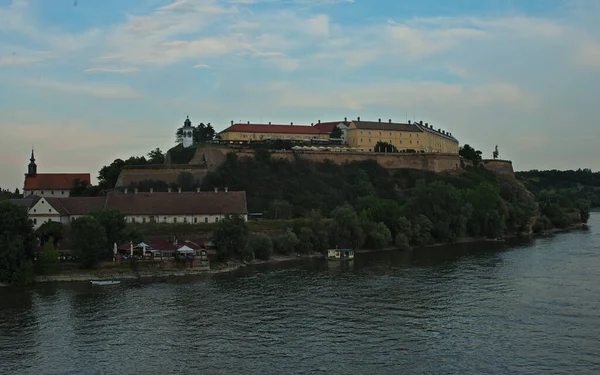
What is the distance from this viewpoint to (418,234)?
49750 mm

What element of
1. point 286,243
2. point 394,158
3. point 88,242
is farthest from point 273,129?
point 88,242

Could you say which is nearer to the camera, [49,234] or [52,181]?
[49,234]

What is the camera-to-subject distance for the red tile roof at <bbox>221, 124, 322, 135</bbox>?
70500 millimetres

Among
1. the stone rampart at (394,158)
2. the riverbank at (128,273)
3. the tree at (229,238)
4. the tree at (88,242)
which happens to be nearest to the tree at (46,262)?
the riverbank at (128,273)

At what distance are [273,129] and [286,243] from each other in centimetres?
3077

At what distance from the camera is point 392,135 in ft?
252

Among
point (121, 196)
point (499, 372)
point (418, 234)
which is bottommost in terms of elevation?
point (499, 372)

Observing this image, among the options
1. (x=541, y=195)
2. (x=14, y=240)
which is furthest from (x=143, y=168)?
(x=541, y=195)

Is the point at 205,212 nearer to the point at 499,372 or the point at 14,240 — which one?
the point at 14,240

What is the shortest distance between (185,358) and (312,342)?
14.3ft

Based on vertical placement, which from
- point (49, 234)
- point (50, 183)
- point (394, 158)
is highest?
point (394, 158)

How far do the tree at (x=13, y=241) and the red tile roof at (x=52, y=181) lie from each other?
72.4 ft

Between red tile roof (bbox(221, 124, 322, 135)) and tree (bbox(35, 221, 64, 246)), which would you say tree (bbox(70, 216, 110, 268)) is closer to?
tree (bbox(35, 221, 64, 246))

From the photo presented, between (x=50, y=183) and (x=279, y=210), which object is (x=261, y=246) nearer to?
(x=279, y=210)
